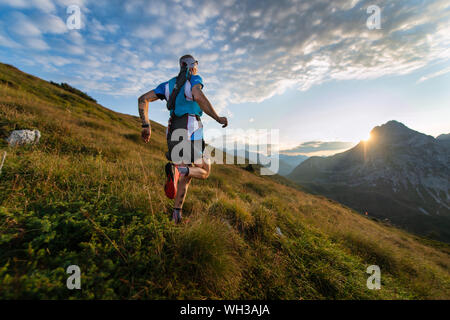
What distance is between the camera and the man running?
3010 mm

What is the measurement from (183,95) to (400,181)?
21975 centimetres

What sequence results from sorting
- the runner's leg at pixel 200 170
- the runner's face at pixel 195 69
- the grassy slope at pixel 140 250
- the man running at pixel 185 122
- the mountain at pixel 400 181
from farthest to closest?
1. the mountain at pixel 400 181
2. the runner's face at pixel 195 69
3. the runner's leg at pixel 200 170
4. the man running at pixel 185 122
5. the grassy slope at pixel 140 250

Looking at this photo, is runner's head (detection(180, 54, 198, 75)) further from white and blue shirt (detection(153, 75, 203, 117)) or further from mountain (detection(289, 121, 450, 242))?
mountain (detection(289, 121, 450, 242))

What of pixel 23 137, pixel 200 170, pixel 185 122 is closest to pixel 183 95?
pixel 185 122

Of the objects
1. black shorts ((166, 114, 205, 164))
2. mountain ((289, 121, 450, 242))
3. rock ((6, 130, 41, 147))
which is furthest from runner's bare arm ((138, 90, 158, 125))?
mountain ((289, 121, 450, 242))

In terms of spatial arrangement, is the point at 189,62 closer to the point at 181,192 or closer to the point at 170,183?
the point at 170,183

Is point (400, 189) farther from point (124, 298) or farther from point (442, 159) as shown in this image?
point (124, 298)

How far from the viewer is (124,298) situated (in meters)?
1.60

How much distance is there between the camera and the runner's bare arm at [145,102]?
10.9ft

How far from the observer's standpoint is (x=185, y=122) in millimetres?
3141

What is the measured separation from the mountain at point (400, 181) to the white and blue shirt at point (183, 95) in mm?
128546

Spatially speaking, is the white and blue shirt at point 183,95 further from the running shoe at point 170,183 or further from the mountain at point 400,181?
the mountain at point 400,181

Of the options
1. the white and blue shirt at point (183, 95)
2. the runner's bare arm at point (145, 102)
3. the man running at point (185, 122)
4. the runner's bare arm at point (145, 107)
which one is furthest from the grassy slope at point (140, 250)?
the white and blue shirt at point (183, 95)

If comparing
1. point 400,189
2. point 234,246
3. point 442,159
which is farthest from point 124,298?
point 442,159
